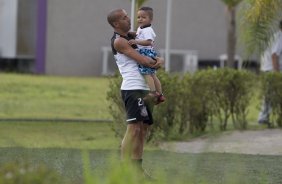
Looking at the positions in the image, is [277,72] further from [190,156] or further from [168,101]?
[190,156]

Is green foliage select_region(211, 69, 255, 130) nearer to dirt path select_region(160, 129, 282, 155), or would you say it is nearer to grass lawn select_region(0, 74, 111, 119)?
dirt path select_region(160, 129, 282, 155)

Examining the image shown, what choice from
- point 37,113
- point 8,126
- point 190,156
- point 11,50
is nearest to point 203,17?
point 11,50

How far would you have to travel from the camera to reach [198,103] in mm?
15141

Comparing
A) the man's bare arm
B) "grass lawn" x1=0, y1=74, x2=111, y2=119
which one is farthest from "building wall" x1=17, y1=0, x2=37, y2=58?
the man's bare arm

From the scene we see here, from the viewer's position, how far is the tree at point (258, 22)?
508 inches

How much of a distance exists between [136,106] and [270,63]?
8.00m

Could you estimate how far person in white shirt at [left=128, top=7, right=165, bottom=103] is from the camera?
A: 970cm

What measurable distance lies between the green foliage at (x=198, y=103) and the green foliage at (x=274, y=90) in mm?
225

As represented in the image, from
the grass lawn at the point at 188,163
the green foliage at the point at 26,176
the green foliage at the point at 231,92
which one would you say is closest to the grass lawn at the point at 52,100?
the green foliage at the point at 231,92

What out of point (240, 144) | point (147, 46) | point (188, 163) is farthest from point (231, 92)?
point (147, 46)

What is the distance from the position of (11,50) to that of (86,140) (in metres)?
23.5

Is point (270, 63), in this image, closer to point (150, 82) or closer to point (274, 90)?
point (274, 90)

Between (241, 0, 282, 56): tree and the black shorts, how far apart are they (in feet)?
12.0

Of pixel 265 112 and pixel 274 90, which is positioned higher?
pixel 274 90
